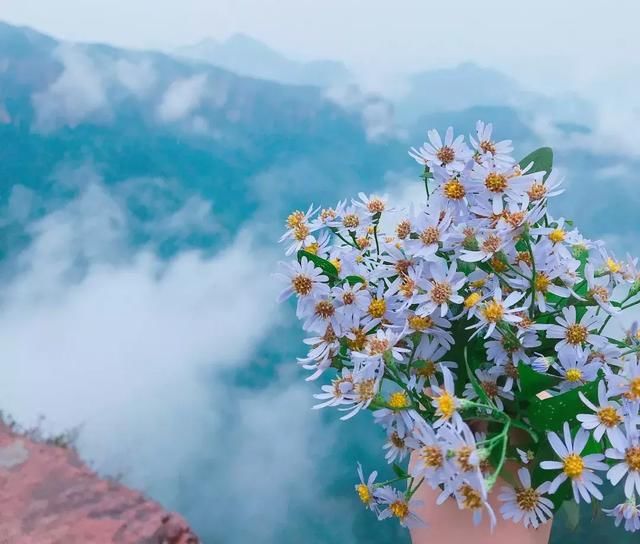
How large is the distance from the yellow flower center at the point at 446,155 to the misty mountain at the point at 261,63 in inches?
17.9

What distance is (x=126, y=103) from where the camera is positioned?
1016mm

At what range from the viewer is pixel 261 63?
1.06 metres

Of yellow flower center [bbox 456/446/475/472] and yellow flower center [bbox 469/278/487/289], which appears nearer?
yellow flower center [bbox 456/446/475/472]

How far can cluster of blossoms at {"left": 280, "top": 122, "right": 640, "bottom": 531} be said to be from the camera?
21.2 inches

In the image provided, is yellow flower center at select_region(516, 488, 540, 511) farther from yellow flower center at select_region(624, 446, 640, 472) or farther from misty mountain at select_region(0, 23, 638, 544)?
misty mountain at select_region(0, 23, 638, 544)

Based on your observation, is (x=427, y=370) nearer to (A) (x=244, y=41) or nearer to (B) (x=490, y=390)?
(B) (x=490, y=390)

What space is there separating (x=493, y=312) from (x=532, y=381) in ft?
0.22

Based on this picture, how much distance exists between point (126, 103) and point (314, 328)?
0.53 metres

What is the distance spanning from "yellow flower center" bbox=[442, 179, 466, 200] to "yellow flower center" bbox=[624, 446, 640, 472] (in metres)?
0.23

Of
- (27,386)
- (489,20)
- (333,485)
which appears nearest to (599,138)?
(489,20)

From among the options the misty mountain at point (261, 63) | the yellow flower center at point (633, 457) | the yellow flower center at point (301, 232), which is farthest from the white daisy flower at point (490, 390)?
the misty mountain at point (261, 63)

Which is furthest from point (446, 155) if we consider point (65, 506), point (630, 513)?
point (65, 506)

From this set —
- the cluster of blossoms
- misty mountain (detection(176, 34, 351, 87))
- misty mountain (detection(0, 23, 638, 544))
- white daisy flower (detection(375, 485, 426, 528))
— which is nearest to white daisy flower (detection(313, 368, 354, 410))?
the cluster of blossoms

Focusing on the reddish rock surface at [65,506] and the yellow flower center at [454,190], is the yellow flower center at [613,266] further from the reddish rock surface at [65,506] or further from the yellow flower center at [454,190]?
the reddish rock surface at [65,506]
